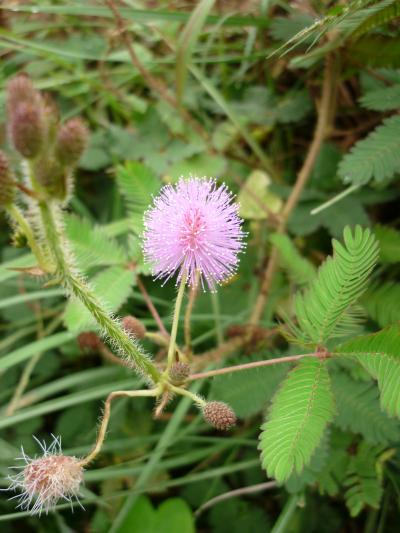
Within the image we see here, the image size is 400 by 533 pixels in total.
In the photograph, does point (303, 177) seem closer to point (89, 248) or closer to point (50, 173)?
point (89, 248)

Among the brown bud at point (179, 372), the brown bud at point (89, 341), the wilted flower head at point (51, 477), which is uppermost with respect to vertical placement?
the brown bud at point (89, 341)

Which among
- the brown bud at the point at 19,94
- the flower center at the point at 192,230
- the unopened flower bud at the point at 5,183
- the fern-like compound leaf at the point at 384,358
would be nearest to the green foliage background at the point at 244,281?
the fern-like compound leaf at the point at 384,358

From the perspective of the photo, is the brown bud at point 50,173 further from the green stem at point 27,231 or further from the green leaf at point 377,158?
the green leaf at point 377,158

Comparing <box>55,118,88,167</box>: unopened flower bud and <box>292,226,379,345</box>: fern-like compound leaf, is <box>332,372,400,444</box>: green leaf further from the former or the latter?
<box>55,118,88,167</box>: unopened flower bud

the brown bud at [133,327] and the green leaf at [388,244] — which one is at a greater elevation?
the green leaf at [388,244]

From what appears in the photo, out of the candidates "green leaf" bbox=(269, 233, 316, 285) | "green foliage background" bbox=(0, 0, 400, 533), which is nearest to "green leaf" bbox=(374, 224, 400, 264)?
"green foliage background" bbox=(0, 0, 400, 533)

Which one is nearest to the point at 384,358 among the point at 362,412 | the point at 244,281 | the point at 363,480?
the point at 362,412
